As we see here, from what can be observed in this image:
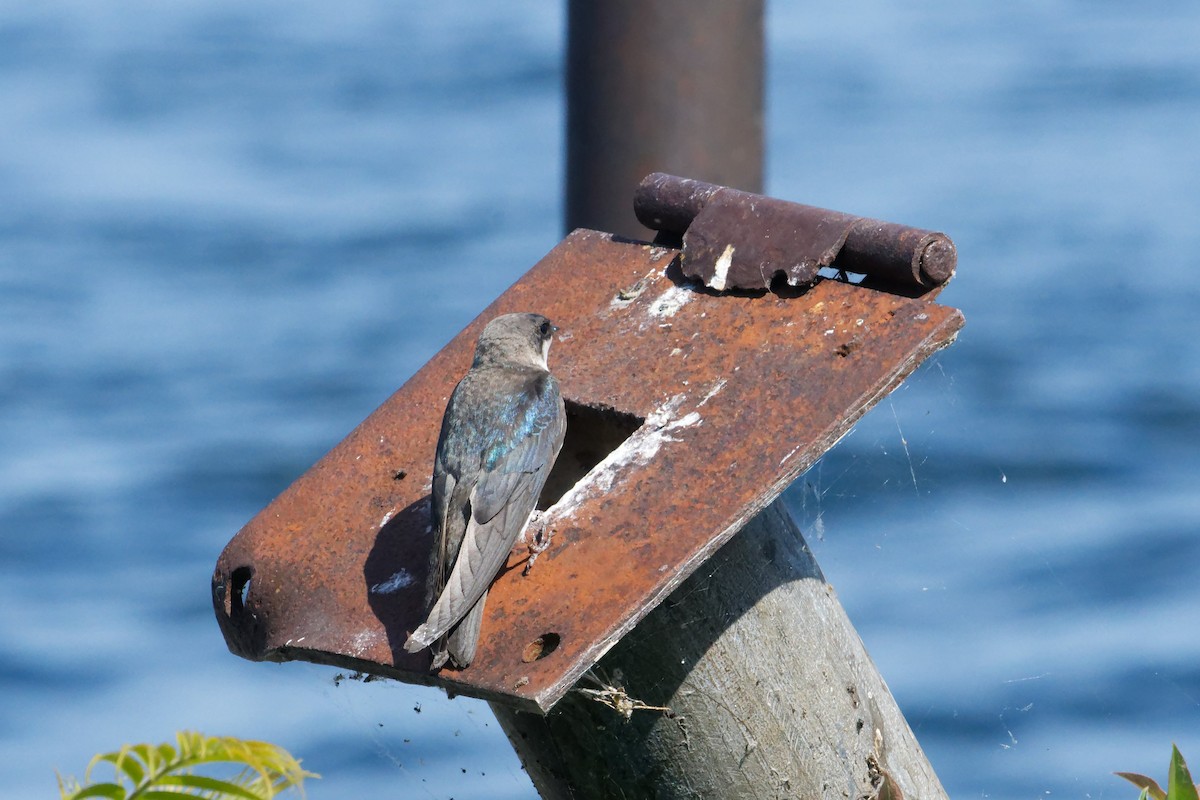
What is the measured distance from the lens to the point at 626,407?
3.04 meters

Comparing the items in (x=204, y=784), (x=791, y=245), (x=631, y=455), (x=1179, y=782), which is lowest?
(x=1179, y=782)

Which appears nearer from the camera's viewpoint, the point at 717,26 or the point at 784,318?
the point at 784,318

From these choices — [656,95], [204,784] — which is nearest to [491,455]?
[204,784]

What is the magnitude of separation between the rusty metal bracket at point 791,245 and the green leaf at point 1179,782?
90cm

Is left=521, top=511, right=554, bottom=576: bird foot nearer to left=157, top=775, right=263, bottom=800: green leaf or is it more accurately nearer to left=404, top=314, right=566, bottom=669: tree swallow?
left=404, top=314, right=566, bottom=669: tree swallow

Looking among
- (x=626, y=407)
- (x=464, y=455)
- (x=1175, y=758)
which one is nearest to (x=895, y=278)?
(x=626, y=407)

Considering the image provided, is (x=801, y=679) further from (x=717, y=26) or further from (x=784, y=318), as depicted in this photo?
(x=717, y=26)

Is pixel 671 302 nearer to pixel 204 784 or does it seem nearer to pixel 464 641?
pixel 464 641

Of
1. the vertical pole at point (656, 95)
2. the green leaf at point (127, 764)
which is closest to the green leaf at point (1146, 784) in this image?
the green leaf at point (127, 764)

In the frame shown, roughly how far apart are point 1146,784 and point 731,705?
0.63 metres

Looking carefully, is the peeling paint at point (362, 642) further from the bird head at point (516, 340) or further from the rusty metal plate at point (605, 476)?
the bird head at point (516, 340)

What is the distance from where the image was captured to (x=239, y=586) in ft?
10.1

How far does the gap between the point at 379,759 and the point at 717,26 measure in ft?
19.7

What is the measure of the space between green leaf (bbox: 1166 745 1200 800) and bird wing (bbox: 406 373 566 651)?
974 millimetres
